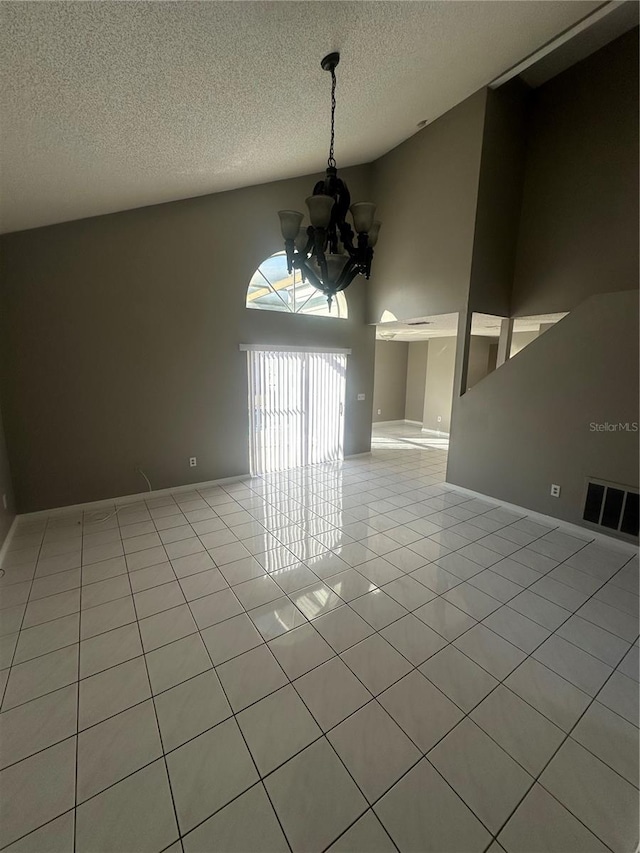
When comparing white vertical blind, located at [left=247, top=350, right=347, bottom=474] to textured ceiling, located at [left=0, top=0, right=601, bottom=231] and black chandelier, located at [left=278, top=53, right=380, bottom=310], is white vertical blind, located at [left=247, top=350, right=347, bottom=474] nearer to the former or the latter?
textured ceiling, located at [left=0, top=0, right=601, bottom=231]

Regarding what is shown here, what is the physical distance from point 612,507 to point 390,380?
5901 millimetres

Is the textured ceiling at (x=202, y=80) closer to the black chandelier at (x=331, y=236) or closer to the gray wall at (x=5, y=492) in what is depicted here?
the black chandelier at (x=331, y=236)

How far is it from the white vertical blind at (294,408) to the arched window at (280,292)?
624 mm

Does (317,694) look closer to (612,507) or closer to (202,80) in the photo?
(612,507)

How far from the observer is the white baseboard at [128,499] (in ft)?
11.7

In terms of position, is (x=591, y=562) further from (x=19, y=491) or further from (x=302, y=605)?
(x=19, y=491)

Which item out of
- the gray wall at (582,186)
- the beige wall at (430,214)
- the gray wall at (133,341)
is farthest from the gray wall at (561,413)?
the gray wall at (133,341)

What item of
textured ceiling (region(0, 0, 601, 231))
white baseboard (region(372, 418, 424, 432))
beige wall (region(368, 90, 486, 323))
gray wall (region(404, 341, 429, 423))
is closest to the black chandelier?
textured ceiling (region(0, 0, 601, 231))

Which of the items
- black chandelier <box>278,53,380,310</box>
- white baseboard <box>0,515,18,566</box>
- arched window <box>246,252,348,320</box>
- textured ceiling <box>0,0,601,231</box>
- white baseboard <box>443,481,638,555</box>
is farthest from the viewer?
arched window <box>246,252,348,320</box>

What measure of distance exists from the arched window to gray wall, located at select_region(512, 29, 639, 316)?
109 inches

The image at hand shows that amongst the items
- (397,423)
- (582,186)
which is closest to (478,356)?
(397,423)

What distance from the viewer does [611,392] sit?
124 inches

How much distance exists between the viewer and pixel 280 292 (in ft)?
15.5

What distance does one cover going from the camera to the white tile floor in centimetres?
123
